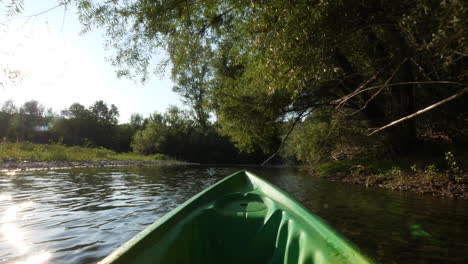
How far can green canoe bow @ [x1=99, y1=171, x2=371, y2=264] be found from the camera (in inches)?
56.8

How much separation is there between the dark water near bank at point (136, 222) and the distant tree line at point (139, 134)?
101 feet

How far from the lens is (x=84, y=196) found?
6.18m

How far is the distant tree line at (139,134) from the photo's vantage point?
3691 centimetres

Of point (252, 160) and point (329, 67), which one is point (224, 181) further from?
point (252, 160)

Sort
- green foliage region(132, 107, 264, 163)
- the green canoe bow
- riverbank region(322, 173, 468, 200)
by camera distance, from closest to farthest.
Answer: the green canoe bow < riverbank region(322, 173, 468, 200) < green foliage region(132, 107, 264, 163)

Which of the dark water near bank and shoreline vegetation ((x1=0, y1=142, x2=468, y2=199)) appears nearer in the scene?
the dark water near bank

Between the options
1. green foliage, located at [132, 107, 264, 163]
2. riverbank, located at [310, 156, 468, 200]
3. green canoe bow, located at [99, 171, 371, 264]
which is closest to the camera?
green canoe bow, located at [99, 171, 371, 264]

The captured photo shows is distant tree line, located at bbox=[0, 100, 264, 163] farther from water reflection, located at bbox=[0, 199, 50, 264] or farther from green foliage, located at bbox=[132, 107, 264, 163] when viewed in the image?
water reflection, located at bbox=[0, 199, 50, 264]

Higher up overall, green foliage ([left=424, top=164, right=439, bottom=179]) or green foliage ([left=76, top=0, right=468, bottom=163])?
green foliage ([left=76, top=0, right=468, bottom=163])

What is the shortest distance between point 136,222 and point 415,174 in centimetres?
915

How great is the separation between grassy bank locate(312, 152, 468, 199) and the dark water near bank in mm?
1194

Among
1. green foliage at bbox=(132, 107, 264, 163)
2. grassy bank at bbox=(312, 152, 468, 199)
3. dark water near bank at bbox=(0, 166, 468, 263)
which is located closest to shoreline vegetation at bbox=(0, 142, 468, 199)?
grassy bank at bbox=(312, 152, 468, 199)

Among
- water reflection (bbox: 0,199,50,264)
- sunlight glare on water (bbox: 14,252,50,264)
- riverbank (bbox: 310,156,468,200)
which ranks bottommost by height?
sunlight glare on water (bbox: 14,252,50,264)

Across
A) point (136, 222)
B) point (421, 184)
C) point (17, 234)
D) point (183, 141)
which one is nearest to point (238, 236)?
point (136, 222)
